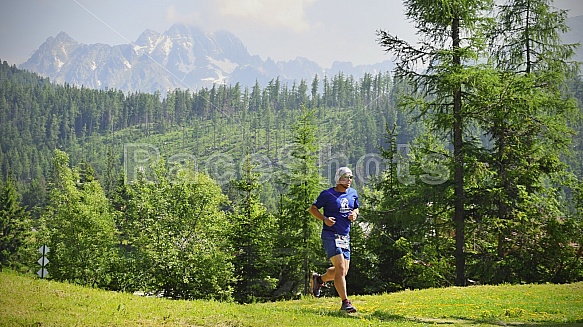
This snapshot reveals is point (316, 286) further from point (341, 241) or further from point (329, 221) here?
point (329, 221)

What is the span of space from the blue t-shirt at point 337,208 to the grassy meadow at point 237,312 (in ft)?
4.89

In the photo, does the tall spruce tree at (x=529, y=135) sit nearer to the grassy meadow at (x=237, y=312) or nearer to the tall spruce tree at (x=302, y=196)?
the grassy meadow at (x=237, y=312)

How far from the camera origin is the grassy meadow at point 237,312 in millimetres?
7152

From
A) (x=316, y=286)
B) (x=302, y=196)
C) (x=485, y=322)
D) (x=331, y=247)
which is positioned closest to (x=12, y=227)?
(x=302, y=196)

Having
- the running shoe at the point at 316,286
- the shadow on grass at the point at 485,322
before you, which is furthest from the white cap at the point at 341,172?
the shadow on grass at the point at 485,322

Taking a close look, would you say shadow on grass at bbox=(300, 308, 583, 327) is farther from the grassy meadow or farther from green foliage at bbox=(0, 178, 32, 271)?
green foliage at bbox=(0, 178, 32, 271)

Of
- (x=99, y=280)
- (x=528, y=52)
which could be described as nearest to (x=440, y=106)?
(x=528, y=52)

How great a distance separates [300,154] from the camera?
94.7 ft

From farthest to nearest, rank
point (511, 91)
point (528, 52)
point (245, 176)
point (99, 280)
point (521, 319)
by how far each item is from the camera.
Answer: point (99, 280) → point (245, 176) → point (528, 52) → point (511, 91) → point (521, 319)

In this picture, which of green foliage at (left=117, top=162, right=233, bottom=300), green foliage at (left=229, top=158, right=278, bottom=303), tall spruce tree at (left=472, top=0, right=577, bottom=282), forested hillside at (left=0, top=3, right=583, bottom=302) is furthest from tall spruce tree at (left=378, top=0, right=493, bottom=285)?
green foliage at (left=117, top=162, right=233, bottom=300)

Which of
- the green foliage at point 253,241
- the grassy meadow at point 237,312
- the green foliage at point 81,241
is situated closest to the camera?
the grassy meadow at point 237,312

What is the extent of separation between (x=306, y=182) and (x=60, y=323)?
22.5 meters

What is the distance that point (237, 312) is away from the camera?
8641 millimetres

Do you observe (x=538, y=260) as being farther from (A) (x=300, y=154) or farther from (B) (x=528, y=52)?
(A) (x=300, y=154)
